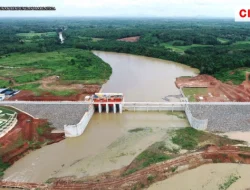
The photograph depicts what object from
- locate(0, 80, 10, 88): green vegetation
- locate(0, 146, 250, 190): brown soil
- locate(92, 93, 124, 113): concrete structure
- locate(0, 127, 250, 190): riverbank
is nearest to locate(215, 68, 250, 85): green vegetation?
locate(92, 93, 124, 113): concrete structure

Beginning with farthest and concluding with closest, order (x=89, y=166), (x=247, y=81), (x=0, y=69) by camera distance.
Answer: (x=0, y=69), (x=247, y=81), (x=89, y=166)

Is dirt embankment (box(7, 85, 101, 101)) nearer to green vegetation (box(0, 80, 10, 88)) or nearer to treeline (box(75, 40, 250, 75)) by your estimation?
green vegetation (box(0, 80, 10, 88))

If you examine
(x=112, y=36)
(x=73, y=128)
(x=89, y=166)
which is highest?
(x=112, y=36)

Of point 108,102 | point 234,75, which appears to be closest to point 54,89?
point 108,102

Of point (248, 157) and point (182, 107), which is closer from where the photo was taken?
point (248, 157)

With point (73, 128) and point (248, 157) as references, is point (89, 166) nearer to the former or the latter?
point (73, 128)

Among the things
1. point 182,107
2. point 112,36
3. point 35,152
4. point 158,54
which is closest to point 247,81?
point 182,107

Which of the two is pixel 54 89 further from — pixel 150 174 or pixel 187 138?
pixel 150 174
